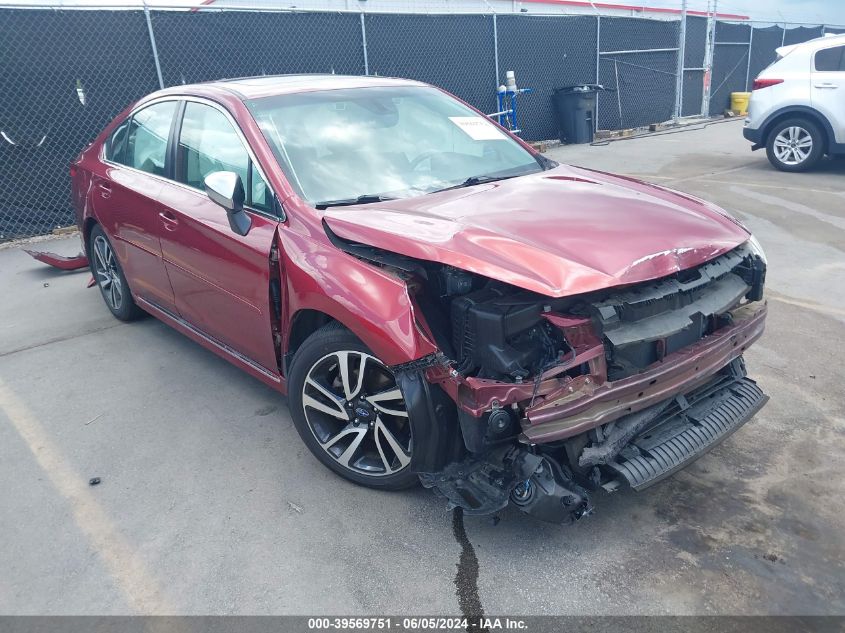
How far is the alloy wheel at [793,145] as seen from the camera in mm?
9695

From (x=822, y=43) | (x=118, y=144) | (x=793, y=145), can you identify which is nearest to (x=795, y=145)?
(x=793, y=145)

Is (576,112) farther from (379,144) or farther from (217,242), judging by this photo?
(217,242)

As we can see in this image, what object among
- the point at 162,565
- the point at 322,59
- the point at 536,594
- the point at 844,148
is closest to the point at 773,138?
the point at 844,148

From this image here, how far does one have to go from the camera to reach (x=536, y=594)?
8.09ft

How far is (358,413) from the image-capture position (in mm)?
2949

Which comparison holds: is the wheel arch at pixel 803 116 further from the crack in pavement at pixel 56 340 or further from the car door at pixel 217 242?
the crack in pavement at pixel 56 340

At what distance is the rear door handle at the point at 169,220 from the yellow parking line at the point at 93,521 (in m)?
1.35

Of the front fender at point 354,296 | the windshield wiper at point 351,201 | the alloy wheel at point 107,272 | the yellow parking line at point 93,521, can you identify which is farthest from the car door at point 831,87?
the yellow parking line at point 93,521

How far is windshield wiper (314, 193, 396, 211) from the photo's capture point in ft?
10.2

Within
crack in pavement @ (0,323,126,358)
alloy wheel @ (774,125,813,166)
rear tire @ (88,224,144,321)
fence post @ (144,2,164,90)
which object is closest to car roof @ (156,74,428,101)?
rear tire @ (88,224,144,321)

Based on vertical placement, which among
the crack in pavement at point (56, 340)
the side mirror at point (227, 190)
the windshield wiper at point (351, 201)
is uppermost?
the side mirror at point (227, 190)

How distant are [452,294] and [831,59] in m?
9.34

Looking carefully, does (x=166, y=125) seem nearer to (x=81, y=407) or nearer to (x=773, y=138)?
(x=81, y=407)

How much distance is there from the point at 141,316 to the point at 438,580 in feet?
12.2
